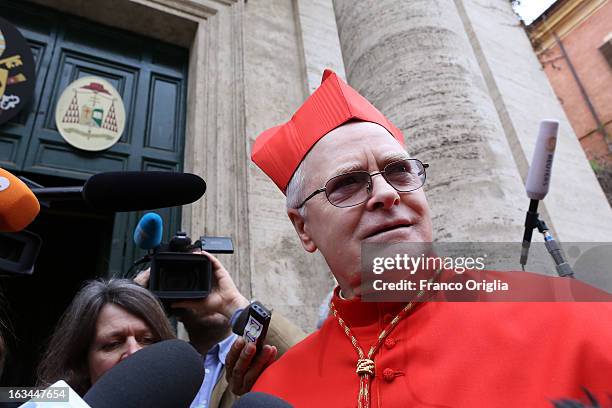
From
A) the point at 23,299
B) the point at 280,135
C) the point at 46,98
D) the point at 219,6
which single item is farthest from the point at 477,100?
the point at 23,299

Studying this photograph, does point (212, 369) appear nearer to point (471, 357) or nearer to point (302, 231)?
point (302, 231)

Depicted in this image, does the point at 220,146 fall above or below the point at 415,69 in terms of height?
above

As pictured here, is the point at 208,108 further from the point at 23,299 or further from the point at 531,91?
the point at 23,299

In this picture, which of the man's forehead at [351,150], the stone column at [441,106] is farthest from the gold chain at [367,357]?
the stone column at [441,106]

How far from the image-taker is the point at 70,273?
24.8 feet

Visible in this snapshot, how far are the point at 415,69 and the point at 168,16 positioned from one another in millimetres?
3180

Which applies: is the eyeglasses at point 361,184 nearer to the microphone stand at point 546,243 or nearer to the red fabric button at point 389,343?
the red fabric button at point 389,343

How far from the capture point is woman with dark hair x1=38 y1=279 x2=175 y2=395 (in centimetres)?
174

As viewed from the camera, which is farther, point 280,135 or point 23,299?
point 23,299

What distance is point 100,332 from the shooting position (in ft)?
5.90

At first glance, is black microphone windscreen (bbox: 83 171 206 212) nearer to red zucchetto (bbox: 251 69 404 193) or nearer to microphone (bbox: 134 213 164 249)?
red zucchetto (bbox: 251 69 404 193)

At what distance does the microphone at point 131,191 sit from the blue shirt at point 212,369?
1.03 m

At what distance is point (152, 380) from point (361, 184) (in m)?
0.83

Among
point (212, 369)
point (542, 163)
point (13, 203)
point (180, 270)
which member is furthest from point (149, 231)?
point (542, 163)
